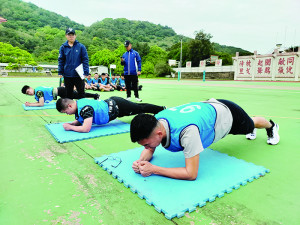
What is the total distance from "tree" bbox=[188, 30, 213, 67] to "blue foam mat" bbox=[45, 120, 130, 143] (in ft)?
140

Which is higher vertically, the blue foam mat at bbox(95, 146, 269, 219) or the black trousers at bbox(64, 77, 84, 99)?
the black trousers at bbox(64, 77, 84, 99)

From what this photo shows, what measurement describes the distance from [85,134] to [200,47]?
4355 centimetres

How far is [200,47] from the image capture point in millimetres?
42906

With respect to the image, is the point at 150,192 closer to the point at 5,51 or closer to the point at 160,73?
the point at 160,73

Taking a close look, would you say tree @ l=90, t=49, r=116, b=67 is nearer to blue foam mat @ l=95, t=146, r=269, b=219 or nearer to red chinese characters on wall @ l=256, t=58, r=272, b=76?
red chinese characters on wall @ l=256, t=58, r=272, b=76

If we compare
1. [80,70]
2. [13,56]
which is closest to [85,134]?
[80,70]

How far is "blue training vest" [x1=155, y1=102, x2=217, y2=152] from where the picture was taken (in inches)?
69.8

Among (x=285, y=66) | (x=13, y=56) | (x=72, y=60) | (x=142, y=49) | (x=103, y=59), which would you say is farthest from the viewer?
(x=103, y=59)

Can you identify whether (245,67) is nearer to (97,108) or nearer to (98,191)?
(97,108)

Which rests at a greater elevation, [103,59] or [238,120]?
[103,59]

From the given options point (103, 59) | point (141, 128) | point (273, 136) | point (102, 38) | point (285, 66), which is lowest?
point (273, 136)

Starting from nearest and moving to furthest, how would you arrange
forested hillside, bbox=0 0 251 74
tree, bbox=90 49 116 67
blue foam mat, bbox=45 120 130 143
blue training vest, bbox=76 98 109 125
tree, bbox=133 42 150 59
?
blue foam mat, bbox=45 120 130 143, blue training vest, bbox=76 98 109 125, forested hillside, bbox=0 0 251 74, tree, bbox=133 42 150 59, tree, bbox=90 49 116 67

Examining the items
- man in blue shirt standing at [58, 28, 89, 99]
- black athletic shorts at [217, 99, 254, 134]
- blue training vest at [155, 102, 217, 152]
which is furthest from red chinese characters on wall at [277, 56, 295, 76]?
blue training vest at [155, 102, 217, 152]

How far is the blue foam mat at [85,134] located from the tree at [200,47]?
140 ft
